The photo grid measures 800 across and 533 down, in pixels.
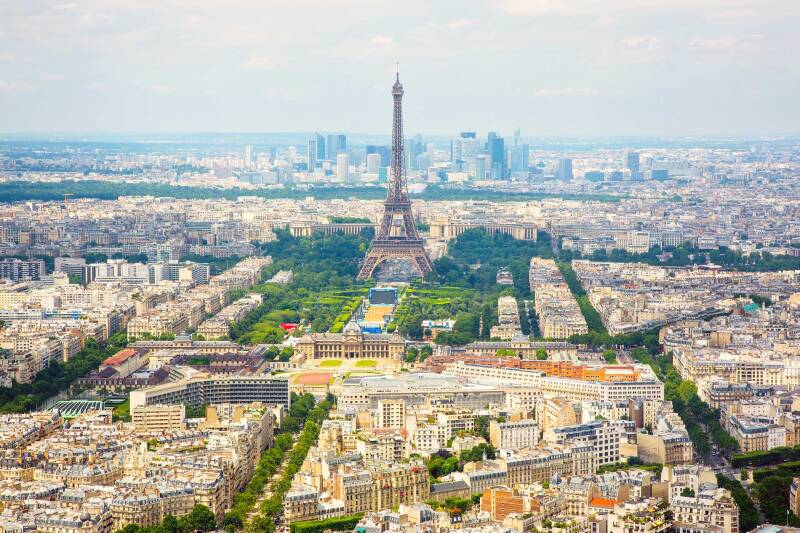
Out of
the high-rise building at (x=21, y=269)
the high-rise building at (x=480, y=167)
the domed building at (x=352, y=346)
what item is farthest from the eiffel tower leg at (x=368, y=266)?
the high-rise building at (x=480, y=167)

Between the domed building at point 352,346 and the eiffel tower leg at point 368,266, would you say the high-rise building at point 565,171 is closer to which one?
the eiffel tower leg at point 368,266

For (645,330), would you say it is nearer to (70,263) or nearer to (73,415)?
(73,415)

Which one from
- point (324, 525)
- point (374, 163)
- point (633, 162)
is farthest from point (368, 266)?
point (633, 162)

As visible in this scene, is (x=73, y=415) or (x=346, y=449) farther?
(x=73, y=415)

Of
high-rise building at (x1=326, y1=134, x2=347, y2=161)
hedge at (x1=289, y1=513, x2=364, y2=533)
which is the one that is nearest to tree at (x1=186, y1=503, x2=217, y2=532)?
hedge at (x1=289, y1=513, x2=364, y2=533)

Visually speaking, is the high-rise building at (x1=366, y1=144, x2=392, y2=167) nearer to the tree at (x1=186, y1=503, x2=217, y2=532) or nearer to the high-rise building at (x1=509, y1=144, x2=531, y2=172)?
the high-rise building at (x1=509, y1=144, x2=531, y2=172)

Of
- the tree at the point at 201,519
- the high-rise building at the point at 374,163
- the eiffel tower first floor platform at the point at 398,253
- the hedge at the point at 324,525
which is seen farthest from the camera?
the high-rise building at the point at 374,163

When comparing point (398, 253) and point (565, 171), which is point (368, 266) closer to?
point (398, 253)

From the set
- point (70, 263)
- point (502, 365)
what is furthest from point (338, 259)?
point (502, 365)
